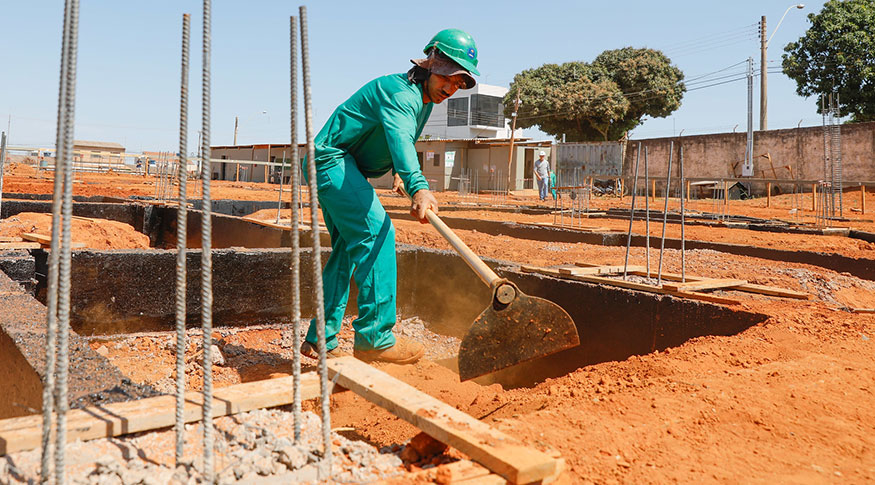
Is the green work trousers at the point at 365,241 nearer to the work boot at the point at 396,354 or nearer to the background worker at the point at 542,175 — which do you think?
the work boot at the point at 396,354

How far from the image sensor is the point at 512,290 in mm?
2920

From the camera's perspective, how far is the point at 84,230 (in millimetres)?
6980

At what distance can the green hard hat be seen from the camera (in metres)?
3.25

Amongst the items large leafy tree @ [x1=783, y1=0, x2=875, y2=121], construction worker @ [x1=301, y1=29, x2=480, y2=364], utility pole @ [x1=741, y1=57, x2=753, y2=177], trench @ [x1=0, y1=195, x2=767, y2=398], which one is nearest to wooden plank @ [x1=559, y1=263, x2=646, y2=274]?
trench @ [x1=0, y1=195, x2=767, y2=398]

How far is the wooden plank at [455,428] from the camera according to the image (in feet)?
4.98

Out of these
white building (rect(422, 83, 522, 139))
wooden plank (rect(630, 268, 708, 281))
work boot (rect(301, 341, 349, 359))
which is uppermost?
white building (rect(422, 83, 522, 139))

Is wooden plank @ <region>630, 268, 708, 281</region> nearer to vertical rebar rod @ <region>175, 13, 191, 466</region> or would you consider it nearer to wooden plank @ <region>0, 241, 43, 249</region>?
vertical rebar rod @ <region>175, 13, 191, 466</region>

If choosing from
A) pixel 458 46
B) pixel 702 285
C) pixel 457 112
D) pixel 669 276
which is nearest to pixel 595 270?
pixel 669 276

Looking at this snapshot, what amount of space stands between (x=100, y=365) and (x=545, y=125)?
114 feet

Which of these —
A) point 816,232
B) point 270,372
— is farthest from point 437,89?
point 816,232

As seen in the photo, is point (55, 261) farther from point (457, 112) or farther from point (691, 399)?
point (457, 112)

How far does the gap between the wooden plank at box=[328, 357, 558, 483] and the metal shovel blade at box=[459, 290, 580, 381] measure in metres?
0.80

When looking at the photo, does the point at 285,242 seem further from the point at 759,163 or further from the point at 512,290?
the point at 759,163

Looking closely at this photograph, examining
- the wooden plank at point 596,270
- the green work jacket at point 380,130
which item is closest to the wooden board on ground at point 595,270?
the wooden plank at point 596,270
